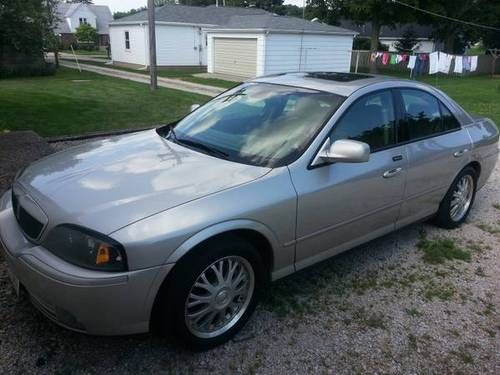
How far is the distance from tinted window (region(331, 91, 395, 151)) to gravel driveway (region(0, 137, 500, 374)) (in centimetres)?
112

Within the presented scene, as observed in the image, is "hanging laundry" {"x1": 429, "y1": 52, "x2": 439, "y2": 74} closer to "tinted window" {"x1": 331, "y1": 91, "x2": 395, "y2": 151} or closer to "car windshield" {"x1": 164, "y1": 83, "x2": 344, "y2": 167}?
"tinted window" {"x1": 331, "y1": 91, "x2": 395, "y2": 151}

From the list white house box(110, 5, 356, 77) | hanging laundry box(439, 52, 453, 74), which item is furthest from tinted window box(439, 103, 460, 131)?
hanging laundry box(439, 52, 453, 74)

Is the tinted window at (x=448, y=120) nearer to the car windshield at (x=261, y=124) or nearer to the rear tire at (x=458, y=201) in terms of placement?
the rear tire at (x=458, y=201)

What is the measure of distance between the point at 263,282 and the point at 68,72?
72.1 ft

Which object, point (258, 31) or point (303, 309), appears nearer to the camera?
A: point (303, 309)

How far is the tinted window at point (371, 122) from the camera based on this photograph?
331 centimetres

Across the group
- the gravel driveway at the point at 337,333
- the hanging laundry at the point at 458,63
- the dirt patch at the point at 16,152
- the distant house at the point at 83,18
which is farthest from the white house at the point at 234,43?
the distant house at the point at 83,18

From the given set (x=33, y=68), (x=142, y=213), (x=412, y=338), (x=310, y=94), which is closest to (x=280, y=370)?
(x=412, y=338)

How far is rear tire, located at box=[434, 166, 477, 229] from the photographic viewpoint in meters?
4.49

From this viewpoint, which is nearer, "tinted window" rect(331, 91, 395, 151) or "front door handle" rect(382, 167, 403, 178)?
"tinted window" rect(331, 91, 395, 151)

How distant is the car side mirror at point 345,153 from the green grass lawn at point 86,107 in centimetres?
629

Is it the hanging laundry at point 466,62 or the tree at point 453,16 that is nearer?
the hanging laundry at point 466,62

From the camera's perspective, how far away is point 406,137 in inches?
149

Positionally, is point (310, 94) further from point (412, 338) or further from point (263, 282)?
point (412, 338)
